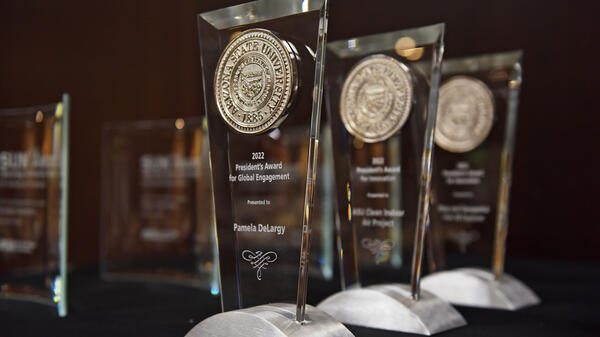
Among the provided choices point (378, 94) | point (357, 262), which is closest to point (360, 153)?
point (378, 94)

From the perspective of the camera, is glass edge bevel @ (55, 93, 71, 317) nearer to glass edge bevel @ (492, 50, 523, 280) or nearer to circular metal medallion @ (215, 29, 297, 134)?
circular metal medallion @ (215, 29, 297, 134)

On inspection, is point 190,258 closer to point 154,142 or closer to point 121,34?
point 154,142

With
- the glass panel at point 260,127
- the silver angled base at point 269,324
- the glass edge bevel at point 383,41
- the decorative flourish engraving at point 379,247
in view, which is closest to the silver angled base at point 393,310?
the decorative flourish engraving at point 379,247

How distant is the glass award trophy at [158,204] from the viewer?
3.55m

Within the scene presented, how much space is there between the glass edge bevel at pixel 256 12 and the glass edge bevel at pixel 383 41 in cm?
64

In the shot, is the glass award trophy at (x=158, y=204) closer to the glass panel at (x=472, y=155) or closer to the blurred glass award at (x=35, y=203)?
the blurred glass award at (x=35, y=203)

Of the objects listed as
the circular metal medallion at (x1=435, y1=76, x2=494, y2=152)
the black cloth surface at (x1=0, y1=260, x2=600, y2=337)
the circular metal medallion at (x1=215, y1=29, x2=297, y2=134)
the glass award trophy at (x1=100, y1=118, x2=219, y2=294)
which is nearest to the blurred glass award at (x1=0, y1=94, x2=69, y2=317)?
the black cloth surface at (x1=0, y1=260, x2=600, y2=337)

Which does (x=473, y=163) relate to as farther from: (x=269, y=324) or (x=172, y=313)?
(x=269, y=324)

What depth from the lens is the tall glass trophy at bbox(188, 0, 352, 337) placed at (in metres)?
2.04

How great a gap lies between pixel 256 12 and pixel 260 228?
0.71m

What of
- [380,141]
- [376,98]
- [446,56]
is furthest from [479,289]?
[446,56]

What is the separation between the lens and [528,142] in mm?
Result: 5363

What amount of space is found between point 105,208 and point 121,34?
5.69 feet

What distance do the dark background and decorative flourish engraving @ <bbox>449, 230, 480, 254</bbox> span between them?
2.13m
